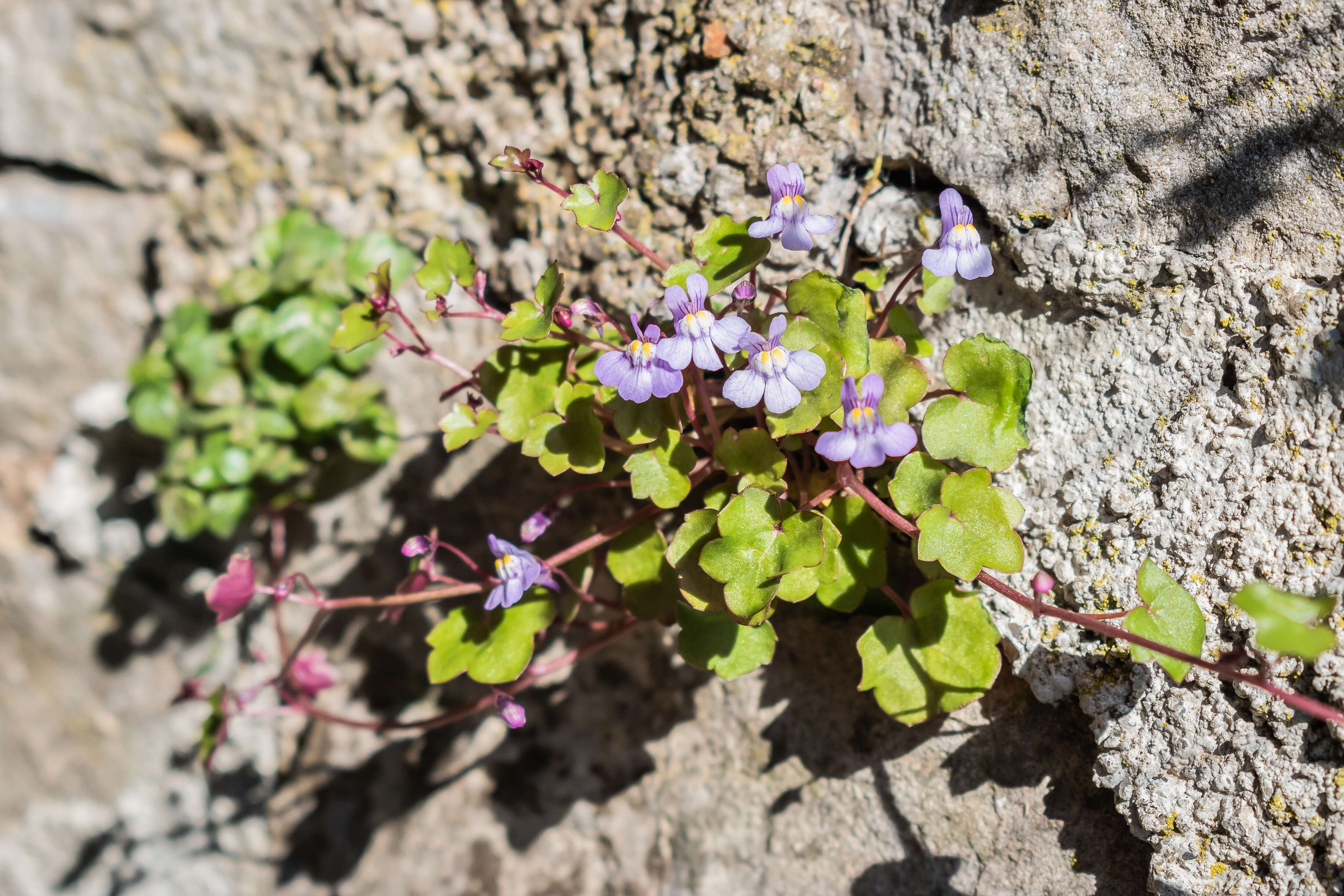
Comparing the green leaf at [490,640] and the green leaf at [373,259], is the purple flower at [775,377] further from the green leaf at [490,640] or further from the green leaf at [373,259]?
the green leaf at [373,259]

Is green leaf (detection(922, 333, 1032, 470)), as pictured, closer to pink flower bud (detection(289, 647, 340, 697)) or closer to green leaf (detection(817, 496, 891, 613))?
green leaf (detection(817, 496, 891, 613))

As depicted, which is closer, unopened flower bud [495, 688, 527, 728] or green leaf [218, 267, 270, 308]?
unopened flower bud [495, 688, 527, 728]

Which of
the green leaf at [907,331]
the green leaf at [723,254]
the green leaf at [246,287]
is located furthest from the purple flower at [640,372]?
the green leaf at [246,287]

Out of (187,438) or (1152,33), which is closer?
(1152,33)

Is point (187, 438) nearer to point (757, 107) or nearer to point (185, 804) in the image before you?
point (185, 804)

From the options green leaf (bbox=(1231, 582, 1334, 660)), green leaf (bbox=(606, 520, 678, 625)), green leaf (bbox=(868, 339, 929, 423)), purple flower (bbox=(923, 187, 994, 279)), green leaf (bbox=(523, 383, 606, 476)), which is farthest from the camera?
green leaf (bbox=(606, 520, 678, 625))

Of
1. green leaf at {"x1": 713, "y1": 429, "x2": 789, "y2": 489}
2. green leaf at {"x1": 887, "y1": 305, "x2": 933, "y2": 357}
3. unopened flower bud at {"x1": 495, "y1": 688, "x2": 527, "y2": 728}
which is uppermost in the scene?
green leaf at {"x1": 887, "y1": 305, "x2": 933, "y2": 357}

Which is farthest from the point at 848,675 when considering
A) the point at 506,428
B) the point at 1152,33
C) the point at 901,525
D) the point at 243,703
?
the point at 243,703

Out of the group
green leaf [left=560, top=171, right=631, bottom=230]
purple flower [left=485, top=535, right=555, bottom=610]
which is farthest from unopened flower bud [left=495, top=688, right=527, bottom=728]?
green leaf [left=560, top=171, right=631, bottom=230]
